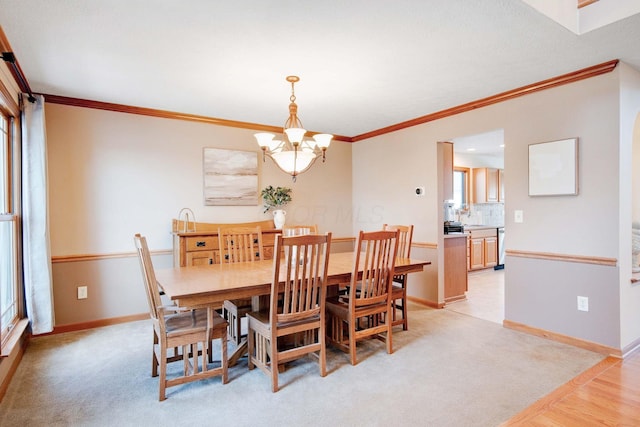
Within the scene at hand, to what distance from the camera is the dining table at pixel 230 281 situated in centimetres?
212

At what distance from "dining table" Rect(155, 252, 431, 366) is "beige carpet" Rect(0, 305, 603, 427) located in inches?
23.0

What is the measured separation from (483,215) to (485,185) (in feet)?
2.24

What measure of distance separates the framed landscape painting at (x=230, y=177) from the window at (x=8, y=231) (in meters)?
1.77

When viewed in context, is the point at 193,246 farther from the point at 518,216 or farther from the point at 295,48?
the point at 518,216

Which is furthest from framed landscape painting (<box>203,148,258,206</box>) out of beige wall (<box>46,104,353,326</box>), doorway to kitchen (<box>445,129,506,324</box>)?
doorway to kitchen (<box>445,129,506,324</box>)

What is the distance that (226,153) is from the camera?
438 centimetres

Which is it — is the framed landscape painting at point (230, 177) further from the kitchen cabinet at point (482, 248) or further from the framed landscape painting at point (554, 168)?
the kitchen cabinet at point (482, 248)

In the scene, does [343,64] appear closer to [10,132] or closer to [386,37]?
[386,37]

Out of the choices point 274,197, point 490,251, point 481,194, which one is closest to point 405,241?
point 274,197

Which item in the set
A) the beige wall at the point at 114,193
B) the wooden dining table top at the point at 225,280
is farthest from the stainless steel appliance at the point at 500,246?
the beige wall at the point at 114,193

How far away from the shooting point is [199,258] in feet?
12.2

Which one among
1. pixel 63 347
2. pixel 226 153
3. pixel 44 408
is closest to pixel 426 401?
pixel 44 408

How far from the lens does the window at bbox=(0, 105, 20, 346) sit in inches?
107

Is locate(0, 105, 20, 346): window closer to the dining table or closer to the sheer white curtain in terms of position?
the sheer white curtain
